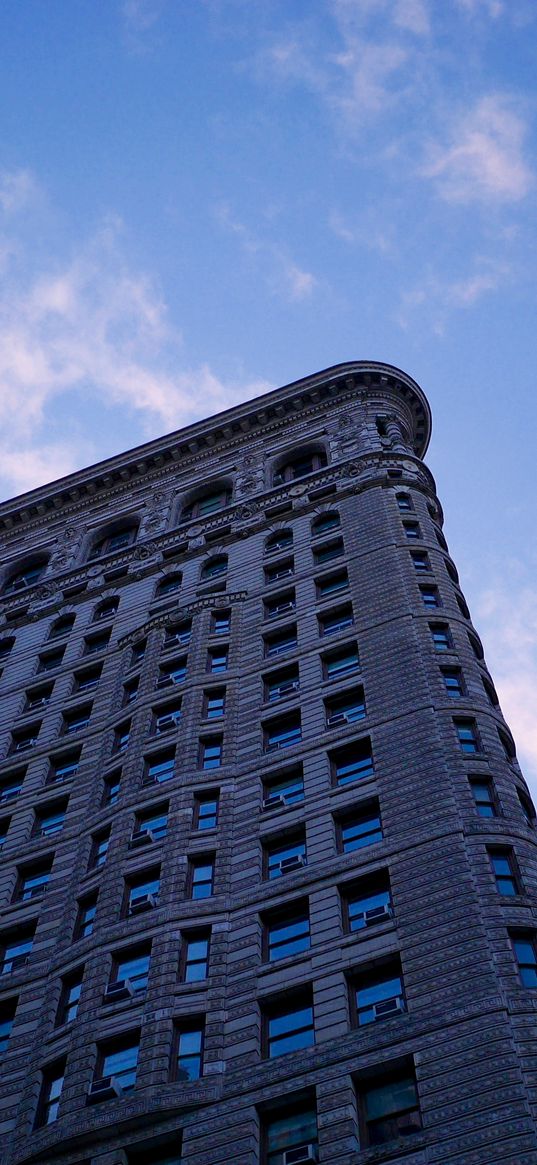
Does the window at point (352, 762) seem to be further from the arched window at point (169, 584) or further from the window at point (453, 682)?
the arched window at point (169, 584)

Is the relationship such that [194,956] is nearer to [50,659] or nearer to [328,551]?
[328,551]

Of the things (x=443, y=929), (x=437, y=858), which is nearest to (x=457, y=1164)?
(x=443, y=929)

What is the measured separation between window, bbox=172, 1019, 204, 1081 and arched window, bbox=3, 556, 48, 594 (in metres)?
36.6

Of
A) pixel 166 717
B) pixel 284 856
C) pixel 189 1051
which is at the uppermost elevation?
pixel 166 717

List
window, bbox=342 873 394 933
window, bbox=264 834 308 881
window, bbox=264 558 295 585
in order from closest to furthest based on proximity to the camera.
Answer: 1. window, bbox=342 873 394 933
2. window, bbox=264 834 308 881
3. window, bbox=264 558 295 585

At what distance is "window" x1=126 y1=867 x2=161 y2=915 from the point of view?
32938 mm

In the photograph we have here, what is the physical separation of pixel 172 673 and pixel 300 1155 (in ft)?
69.7

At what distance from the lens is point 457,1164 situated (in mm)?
→ 22625

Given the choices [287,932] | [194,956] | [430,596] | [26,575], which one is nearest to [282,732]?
[430,596]

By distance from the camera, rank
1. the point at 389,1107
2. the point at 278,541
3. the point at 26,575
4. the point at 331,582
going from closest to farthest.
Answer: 1. the point at 389,1107
2. the point at 331,582
3. the point at 278,541
4. the point at 26,575

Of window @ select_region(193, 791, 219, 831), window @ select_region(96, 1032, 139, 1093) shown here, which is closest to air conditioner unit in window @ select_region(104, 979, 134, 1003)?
window @ select_region(96, 1032, 139, 1093)

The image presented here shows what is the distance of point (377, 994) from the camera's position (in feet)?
91.1

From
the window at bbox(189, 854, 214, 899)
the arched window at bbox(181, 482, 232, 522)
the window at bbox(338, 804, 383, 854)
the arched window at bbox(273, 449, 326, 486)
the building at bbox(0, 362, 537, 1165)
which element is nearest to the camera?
the building at bbox(0, 362, 537, 1165)

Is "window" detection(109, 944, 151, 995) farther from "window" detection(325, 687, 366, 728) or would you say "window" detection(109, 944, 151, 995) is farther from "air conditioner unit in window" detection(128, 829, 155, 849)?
"window" detection(325, 687, 366, 728)
